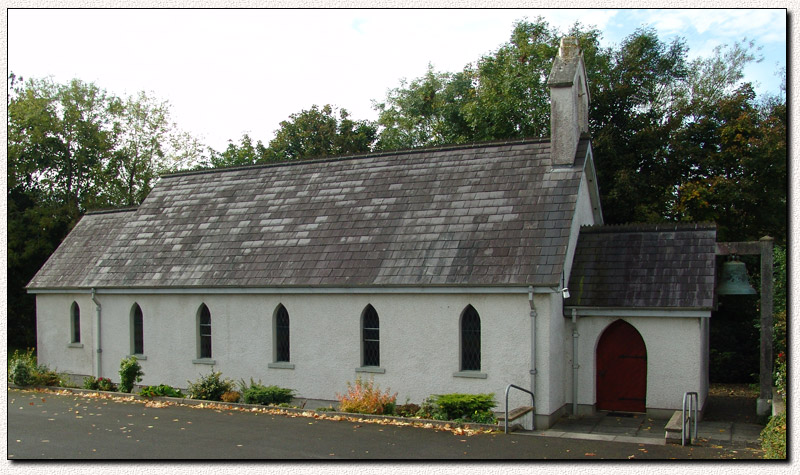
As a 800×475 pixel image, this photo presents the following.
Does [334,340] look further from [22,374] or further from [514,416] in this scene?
[22,374]

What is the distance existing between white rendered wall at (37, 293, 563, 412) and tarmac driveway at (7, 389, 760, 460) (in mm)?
2030

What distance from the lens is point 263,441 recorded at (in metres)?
13.5

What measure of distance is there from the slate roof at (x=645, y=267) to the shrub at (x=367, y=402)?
4.92 metres

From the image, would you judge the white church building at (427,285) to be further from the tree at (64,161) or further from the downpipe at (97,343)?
the tree at (64,161)

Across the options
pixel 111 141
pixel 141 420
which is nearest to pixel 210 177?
pixel 141 420

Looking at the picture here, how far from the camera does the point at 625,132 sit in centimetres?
2922

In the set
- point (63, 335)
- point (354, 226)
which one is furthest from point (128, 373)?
point (354, 226)

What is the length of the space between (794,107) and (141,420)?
1419 centimetres

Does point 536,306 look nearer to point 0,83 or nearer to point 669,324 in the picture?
point 669,324

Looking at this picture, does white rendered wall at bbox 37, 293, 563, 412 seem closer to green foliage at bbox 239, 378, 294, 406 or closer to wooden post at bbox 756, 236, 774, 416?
green foliage at bbox 239, 378, 294, 406

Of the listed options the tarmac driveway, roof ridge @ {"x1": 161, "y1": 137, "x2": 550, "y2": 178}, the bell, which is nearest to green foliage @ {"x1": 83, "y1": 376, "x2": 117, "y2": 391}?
the tarmac driveway

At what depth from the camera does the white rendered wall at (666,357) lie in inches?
642

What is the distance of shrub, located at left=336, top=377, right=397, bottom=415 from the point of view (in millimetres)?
16375

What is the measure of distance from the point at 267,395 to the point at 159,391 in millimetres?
3502
